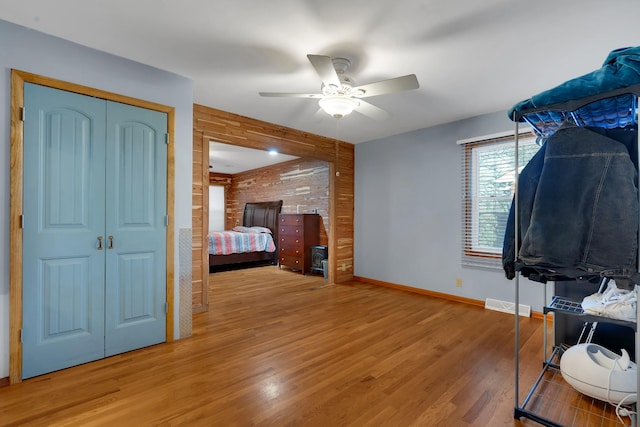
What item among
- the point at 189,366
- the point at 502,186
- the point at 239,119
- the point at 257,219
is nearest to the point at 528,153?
the point at 502,186

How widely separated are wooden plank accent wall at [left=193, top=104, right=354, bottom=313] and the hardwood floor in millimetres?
1011

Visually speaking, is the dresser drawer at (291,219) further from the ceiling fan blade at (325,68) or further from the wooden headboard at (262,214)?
the ceiling fan blade at (325,68)

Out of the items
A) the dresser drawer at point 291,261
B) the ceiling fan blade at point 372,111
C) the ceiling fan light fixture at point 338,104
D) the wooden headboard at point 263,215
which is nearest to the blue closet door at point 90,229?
the ceiling fan light fixture at point 338,104

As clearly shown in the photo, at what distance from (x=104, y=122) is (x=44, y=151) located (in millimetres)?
445

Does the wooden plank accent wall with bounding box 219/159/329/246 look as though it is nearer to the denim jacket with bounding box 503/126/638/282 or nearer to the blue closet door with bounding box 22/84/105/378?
the blue closet door with bounding box 22/84/105/378

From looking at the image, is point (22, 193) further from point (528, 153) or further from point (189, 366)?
point (528, 153)

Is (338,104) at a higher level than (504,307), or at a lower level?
higher

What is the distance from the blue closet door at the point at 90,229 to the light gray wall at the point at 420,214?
329cm

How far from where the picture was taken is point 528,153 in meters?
3.42

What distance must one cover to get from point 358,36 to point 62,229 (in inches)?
101

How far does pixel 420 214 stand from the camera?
4.39m

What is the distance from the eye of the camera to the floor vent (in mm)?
3379

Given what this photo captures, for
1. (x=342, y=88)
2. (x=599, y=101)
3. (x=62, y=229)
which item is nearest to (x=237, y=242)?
(x=62, y=229)

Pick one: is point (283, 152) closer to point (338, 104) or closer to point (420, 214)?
point (338, 104)
